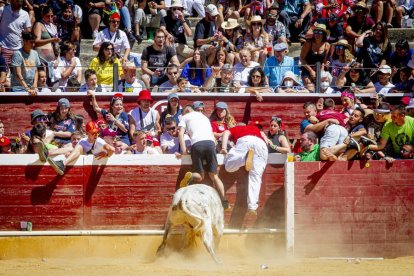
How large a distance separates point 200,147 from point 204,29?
12.6ft

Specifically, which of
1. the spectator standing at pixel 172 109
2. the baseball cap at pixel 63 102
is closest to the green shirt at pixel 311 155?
the spectator standing at pixel 172 109

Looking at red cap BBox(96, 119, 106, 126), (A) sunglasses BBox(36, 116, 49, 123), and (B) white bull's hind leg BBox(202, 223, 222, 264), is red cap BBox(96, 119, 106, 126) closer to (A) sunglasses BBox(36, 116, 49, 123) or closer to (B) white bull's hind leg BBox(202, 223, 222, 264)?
(A) sunglasses BBox(36, 116, 49, 123)

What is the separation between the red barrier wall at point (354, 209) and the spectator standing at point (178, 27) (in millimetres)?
3944

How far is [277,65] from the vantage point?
54.4 ft

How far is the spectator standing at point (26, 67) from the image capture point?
1609 centimetres

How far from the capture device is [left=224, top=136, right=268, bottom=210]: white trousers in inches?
557

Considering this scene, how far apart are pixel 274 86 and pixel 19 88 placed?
3.68m

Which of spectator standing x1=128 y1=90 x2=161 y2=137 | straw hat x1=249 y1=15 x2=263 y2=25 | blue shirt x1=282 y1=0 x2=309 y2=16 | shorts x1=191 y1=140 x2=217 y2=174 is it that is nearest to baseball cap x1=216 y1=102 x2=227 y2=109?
spectator standing x1=128 y1=90 x2=161 y2=137

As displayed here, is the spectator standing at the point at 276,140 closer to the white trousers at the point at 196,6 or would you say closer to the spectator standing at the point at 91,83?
the spectator standing at the point at 91,83

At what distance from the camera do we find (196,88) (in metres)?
16.3

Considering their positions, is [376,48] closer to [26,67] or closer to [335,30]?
[335,30]

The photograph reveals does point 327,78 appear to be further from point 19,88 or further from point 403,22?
point 19,88

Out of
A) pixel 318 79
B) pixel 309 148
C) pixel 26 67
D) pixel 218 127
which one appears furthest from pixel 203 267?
pixel 26 67

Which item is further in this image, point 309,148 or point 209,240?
point 309,148
